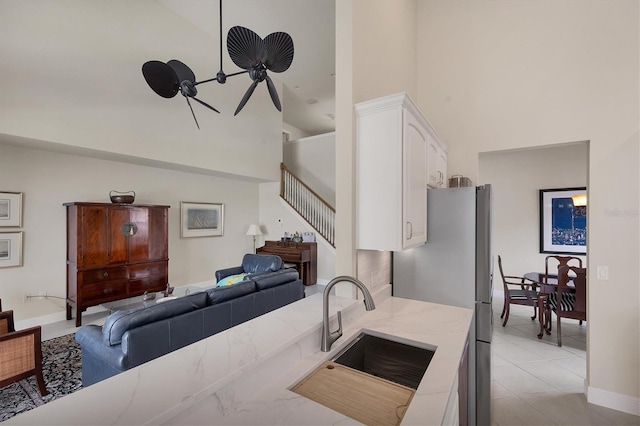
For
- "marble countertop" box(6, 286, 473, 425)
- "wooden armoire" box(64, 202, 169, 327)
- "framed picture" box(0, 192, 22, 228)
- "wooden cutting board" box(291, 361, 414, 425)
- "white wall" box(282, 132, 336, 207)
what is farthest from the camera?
"white wall" box(282, 132, 336, 207)

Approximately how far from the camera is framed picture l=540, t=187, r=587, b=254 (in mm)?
4797

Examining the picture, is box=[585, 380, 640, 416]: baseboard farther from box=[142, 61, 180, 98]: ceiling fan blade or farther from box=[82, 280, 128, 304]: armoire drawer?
box=[82, 280, 128, 304]: armoire drawer

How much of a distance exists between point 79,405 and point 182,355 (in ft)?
1.08

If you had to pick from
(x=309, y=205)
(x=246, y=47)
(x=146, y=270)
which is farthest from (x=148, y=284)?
(x=246, y=47)

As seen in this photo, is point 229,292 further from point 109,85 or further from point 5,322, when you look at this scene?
point 109,85

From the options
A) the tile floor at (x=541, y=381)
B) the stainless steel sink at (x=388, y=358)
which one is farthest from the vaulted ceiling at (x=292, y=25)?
the tile floor at (x=541, y=381)

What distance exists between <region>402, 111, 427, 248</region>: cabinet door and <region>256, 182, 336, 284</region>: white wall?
4375mm

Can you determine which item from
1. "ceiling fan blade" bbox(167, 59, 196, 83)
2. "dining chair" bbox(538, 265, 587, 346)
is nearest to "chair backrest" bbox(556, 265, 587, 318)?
"dining chair" bbox(538, 265, 587, 346)

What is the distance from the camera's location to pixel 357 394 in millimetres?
1104

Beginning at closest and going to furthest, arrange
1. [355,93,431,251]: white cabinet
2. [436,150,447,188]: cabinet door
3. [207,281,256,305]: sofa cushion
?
[355,93,431,251]: white cabinet, [436,150,447,188]: cabinet door, [207,281,256,305]: sofa cushion

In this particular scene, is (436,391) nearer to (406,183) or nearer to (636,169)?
(406,183)

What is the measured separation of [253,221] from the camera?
24.1ft

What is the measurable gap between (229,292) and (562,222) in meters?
5.53

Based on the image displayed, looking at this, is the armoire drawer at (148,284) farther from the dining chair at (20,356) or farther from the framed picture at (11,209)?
the dining chair at (20,356)
